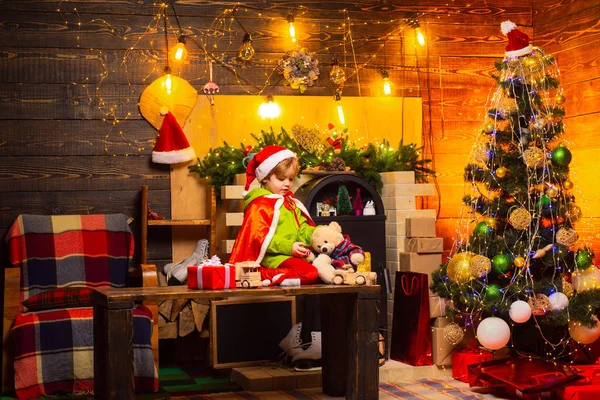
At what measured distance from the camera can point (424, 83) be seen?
608cm

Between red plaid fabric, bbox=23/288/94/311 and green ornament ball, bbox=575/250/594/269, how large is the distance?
2638mm

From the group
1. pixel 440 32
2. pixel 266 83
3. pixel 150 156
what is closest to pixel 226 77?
pixel 266 83

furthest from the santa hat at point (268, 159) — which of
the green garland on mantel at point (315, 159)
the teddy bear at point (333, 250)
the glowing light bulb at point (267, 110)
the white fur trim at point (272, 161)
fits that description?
the glowing light bulb at point (267, 110)

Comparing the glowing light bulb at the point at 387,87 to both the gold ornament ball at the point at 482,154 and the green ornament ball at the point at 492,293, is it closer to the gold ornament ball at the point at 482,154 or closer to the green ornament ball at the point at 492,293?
the gold ornament ball at the point at 482,154

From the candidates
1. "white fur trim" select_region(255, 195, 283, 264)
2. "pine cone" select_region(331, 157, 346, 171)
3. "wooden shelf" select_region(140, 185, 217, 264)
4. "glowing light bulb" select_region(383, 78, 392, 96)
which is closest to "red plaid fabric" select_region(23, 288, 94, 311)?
"wooden shelf" select_region(140, 185, 217, 264)

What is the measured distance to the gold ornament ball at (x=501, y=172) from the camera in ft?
14.9

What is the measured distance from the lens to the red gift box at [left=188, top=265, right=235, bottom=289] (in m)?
3.63

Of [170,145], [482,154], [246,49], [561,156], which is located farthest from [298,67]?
[561,156]

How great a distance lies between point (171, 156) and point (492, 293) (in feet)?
7.26

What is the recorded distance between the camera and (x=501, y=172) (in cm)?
453

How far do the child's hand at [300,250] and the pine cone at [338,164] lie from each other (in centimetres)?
119

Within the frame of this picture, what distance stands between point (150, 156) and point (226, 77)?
73 cm

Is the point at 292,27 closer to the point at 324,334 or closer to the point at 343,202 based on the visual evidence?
the point at 343,202

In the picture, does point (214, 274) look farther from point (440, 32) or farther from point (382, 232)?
point (440, 32)
